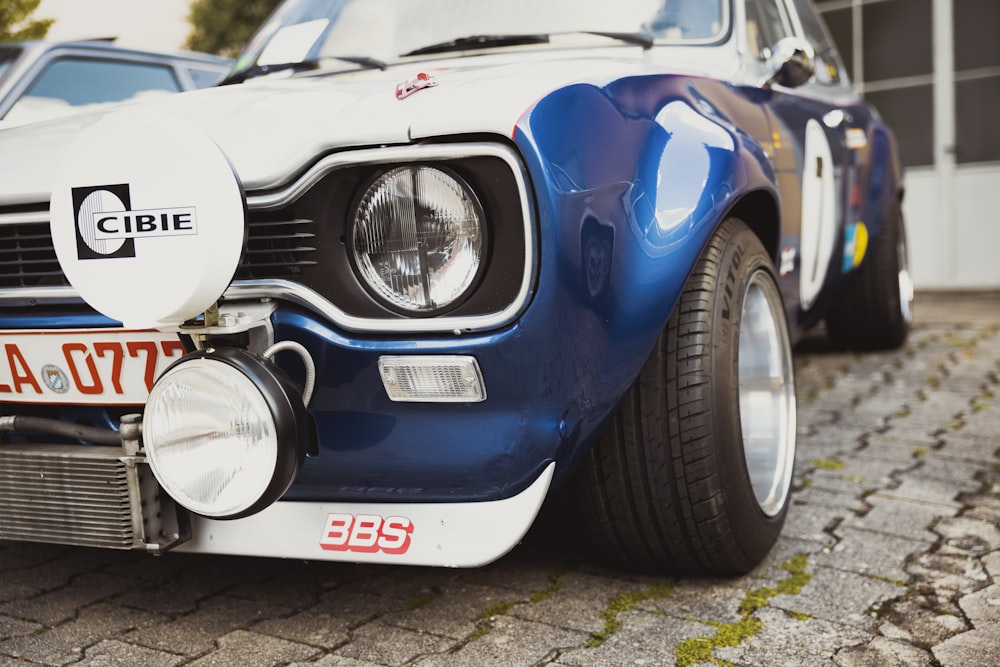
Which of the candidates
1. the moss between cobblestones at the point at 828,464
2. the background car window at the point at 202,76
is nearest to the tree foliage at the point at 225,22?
the background car window at the point at 202,76

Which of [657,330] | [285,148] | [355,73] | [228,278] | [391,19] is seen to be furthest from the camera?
[391,19]

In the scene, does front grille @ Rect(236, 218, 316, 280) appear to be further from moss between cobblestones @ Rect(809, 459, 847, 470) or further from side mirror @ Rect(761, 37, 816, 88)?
moss between cobblestones @ Rect(809, 459, 847, 470)

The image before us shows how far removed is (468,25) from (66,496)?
4.81 feet

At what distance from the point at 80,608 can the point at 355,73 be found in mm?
1364

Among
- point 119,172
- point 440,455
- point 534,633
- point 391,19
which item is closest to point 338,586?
point 534,633

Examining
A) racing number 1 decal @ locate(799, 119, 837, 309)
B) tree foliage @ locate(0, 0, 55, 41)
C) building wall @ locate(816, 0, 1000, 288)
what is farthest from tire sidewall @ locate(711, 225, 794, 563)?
building wall @ locate(816, 0, 1000, 288)

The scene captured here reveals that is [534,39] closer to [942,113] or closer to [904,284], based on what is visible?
[904,284]

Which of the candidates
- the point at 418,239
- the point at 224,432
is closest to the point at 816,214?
the point at 418,239

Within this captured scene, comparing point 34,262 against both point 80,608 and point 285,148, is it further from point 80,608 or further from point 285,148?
point 80,608

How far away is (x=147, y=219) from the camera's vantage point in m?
1.57

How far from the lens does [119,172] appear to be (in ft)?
5.22

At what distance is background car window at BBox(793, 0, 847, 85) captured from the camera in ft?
11.9

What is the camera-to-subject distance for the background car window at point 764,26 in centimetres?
284

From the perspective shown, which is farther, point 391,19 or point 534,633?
point 391,19
